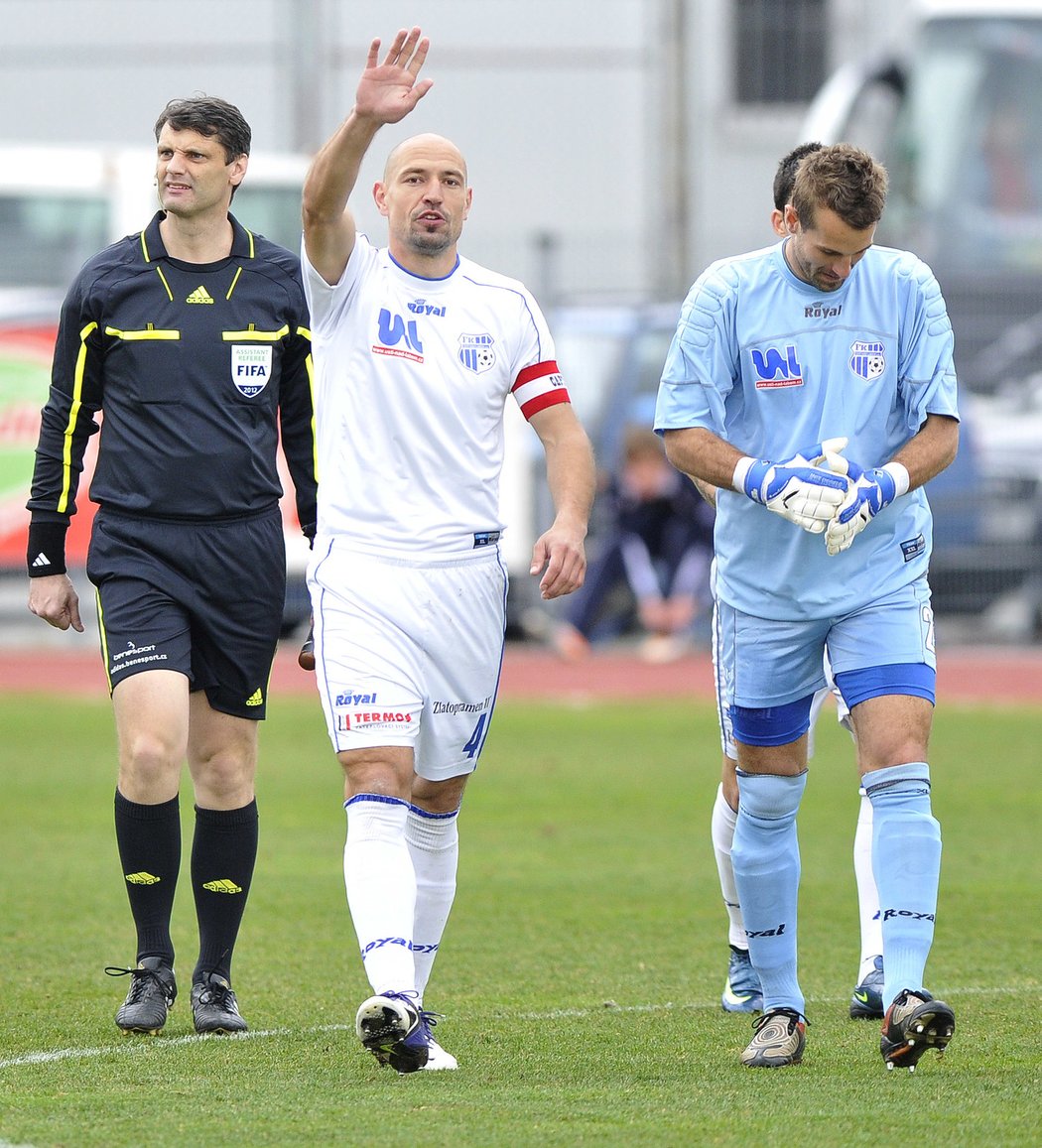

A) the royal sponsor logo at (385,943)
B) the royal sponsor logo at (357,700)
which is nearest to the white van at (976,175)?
the royal sponsor logo at (357,700)

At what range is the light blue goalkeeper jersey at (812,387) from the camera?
216 inches

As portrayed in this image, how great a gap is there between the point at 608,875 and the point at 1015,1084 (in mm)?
3729

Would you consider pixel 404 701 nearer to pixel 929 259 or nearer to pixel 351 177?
pixel 351 177

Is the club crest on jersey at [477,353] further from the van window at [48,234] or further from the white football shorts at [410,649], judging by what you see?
the van window at [48,234]

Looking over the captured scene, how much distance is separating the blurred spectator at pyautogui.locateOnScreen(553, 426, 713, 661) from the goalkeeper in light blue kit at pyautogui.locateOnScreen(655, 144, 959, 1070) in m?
11.9

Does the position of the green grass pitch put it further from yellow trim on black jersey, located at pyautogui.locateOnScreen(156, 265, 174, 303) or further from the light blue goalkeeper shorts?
yellow trim on black jersey, located at pyautogui.locateOnScreen(156, 265, 174, 303)

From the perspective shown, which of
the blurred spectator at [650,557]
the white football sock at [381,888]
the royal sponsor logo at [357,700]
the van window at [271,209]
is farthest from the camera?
the van window at [271,209]

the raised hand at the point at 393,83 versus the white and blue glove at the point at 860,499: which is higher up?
the raised hand at the point at 393,83

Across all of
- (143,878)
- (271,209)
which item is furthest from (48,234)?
(143,878)

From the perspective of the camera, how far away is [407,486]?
5.55 metres

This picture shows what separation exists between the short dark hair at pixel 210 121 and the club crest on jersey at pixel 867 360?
1.71 metres

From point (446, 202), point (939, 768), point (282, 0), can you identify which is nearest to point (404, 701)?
point (446, 202)

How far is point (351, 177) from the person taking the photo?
5.30 metres

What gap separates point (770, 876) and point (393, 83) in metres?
2.15
